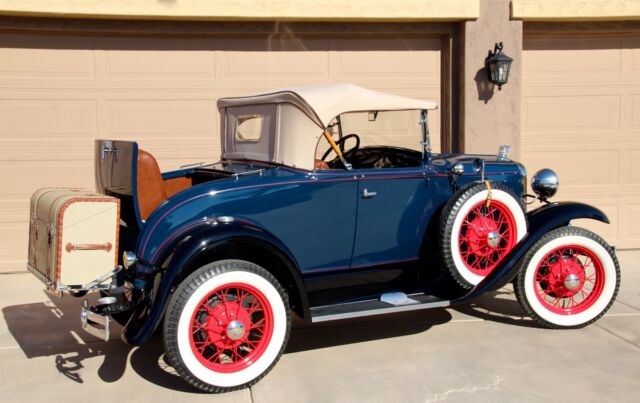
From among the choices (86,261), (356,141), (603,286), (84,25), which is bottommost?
(603,286)

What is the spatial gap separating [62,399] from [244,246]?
4.30 feet

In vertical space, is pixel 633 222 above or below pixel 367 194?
below

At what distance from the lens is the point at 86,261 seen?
3.97 m

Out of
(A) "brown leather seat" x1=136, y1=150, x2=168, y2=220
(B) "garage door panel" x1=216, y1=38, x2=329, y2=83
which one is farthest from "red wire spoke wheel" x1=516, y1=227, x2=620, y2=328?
(B) "garage door panel" x1=216, y1=38, x2=329, y2=83

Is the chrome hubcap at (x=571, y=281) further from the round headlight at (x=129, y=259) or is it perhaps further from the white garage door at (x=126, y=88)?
the white garage door at (x=126, y=88)

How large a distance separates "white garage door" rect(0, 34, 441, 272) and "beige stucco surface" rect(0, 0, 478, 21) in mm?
355

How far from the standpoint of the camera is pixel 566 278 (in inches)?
195

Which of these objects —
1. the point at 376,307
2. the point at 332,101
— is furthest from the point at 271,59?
the point at 376,307

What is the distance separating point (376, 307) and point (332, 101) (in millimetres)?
1310

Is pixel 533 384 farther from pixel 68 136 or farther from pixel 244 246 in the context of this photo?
pixel 68 136

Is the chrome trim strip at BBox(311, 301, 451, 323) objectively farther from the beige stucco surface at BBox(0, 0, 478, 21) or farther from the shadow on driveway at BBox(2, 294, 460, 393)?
the beige stucco surface at BBox(0, 0, 478, 21)

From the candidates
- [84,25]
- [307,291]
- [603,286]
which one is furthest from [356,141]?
[84,25]

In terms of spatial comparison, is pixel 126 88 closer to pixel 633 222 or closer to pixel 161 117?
pixel 161 117

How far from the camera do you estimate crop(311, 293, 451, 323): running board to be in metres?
4.39
